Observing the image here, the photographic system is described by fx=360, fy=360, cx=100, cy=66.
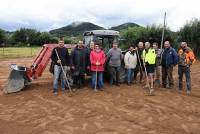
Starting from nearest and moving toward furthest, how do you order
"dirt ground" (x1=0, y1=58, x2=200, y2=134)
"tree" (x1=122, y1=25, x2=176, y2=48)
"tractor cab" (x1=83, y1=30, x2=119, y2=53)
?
1. "dirt ground" (x1=0, y1=58, x2=200, y2=134)
2. "tractor cab" (x1=83, y1=30, x2=119, y2=53)
3. "tree" (x1=122, y1=25, x2=176, y2=48)

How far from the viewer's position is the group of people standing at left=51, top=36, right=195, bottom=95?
1227cm

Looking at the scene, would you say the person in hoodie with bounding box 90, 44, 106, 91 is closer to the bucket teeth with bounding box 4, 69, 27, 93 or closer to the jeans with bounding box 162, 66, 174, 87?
the jeans with bounding box 162, 66, 174, 87

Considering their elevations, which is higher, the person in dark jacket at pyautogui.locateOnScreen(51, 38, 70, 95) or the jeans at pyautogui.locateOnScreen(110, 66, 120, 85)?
the person in dark jacket at pyautogui.locateOnScreen(51, 38, 70, 95)

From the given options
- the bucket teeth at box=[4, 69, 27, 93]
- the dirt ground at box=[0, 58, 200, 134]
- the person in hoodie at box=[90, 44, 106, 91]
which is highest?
the person in hoodie at box=[90, 44, 106, 91]

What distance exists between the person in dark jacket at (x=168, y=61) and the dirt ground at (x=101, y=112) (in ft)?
1.85

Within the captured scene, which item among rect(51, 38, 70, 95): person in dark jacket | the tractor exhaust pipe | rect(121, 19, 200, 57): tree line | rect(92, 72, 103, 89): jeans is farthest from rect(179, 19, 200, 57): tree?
the tractor exhaust pipe

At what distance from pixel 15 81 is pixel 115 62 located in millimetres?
3639

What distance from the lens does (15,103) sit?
10.8 m

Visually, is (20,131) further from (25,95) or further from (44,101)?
(25,95)

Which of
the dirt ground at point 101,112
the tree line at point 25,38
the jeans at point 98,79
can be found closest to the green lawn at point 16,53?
the tree line at point 25,38

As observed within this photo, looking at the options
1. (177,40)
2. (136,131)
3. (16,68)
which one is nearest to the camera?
(136,131)

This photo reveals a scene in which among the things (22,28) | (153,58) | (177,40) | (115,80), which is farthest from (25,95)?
(22,28)

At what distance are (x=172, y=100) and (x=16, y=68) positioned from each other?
18.4 feet

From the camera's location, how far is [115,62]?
13172 mm
